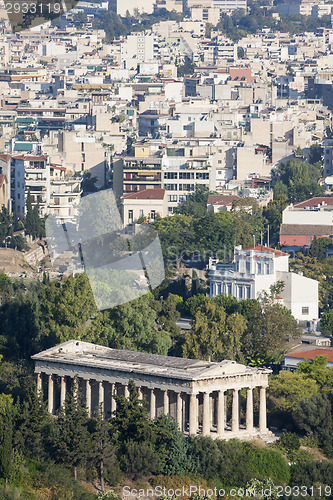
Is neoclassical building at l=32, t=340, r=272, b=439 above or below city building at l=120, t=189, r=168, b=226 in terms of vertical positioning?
above

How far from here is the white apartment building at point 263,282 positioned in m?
73.3

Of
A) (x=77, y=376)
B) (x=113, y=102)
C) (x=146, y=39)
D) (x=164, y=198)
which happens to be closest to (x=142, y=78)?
(x=113, y=102)

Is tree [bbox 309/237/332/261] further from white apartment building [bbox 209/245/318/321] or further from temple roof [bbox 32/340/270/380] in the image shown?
temple roof [bbox 32/340/270/380]

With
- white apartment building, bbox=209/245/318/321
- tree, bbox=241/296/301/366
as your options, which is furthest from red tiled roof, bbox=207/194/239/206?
tree, bbox=241/296/301/366

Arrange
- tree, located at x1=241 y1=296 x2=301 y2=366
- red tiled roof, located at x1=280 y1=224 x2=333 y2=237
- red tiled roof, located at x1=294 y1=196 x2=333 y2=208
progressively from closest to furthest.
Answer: tree, located at x1=241 y1=296 x2=301 y2=366
red tiled roof, located at x1=280 y1=224 x2=333 y2=237
red tiled roof, located at x1=294 y1=196 x2=333 y2=208

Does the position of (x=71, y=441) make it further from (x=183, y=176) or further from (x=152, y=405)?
(x=183, y=176)

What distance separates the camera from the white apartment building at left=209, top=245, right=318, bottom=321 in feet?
241

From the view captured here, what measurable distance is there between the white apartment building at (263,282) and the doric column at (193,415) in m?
22.0

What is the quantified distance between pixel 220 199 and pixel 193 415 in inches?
2021

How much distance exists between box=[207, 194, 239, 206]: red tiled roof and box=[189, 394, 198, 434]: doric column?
1949 inches

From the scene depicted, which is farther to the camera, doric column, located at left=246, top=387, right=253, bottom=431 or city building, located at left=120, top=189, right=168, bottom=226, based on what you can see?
city building, located at left=120, top=189, right=168, bottom=226

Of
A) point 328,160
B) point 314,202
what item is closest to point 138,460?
point 314,202

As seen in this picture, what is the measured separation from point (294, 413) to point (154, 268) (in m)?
27.1

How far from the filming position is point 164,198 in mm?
100188
